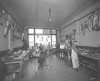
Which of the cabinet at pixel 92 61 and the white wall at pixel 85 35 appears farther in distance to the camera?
the white wall at pixel 85 35

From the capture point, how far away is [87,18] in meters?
1.33

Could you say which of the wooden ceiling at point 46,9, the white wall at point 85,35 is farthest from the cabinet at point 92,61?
the wooden ceiling at point 46,9

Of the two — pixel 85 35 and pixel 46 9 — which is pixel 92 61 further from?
pixel 46 9

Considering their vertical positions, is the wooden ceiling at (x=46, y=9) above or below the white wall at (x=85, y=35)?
above

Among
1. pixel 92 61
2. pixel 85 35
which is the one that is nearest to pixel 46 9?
pixel 85 35

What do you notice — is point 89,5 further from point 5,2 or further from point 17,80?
point 17,80

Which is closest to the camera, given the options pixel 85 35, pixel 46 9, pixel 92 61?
pixel 92 61

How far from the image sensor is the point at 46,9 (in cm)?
162

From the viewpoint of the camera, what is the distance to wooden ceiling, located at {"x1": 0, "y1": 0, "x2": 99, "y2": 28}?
124cm

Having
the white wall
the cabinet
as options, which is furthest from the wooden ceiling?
the cabinet

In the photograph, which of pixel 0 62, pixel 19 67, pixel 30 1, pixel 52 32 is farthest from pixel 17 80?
pixel 30 1

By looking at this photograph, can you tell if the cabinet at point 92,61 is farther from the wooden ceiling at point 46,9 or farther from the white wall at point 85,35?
the wooden ceiling at point 46,9

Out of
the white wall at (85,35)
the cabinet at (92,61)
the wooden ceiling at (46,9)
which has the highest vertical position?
the wooden ceiling at (46,9)

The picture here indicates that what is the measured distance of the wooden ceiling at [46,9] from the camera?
124cm
